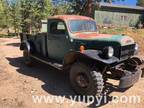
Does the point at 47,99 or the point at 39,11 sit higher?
the point at 39,11

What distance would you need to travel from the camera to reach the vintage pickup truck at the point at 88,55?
19.7ft

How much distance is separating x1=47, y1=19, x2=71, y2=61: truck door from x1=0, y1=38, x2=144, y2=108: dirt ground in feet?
2.66

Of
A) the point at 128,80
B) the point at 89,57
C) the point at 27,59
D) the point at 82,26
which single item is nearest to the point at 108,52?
the point at 89,57

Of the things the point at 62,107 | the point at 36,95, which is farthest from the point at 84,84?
the point at 36,95

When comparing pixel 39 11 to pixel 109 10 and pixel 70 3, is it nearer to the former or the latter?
pixel 70 3

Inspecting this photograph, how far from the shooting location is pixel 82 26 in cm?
771

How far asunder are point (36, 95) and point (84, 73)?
4.65 ft

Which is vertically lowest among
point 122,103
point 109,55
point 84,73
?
point 122,103

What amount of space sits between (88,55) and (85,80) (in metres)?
0.74

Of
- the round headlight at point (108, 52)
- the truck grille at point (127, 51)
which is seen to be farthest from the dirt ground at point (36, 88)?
the round headlight at point (108, 52)

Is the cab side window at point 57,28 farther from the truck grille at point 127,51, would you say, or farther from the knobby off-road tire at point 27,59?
the truck grille at point 127,51

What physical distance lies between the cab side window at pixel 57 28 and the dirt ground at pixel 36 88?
153 centimetres

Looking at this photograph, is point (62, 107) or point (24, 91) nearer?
point (62, 107)

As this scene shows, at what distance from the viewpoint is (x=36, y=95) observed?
21.3 ft
